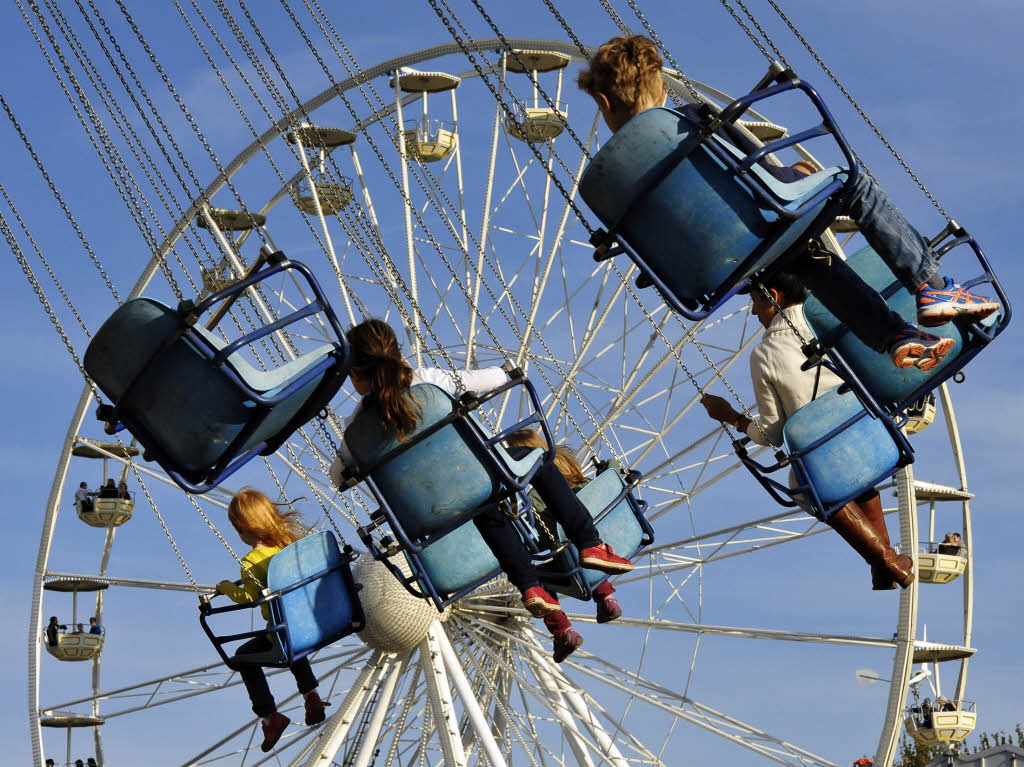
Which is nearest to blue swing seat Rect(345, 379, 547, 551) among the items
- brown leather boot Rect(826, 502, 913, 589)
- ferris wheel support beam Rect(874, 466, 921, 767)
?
brown leather boot Rect(826, 502, 913, 589)

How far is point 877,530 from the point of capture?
9.48 meters

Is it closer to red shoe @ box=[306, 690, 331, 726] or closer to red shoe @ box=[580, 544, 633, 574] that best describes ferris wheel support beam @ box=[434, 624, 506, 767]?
red shoe @ box=[306, 690, 331, 726]

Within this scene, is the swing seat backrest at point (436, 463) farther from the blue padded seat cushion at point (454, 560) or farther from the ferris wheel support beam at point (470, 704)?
the ferris wheel support beam at point (470, 704)

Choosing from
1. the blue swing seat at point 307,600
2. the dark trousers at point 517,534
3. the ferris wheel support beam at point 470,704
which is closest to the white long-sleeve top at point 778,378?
the dark trousers at point 517,534

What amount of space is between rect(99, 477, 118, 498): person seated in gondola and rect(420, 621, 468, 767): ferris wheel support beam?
20.6ft

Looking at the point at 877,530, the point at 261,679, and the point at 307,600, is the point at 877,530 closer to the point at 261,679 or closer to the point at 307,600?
the point at 307,600

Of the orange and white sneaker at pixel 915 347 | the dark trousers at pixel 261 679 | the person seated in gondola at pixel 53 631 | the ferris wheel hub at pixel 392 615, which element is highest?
the person seated in gondola at pixel 53 631

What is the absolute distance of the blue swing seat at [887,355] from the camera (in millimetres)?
8719

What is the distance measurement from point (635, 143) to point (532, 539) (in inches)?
83.2

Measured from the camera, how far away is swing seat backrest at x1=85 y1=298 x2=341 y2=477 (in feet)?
27.4

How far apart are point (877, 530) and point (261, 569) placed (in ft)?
11.7

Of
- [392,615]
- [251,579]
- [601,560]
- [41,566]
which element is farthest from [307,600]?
[41,566]

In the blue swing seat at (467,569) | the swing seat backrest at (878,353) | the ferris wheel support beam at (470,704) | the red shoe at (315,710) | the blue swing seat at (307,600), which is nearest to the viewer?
the swing seat backrest at (878,353)

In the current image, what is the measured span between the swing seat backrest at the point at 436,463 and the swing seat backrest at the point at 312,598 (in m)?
1.76
